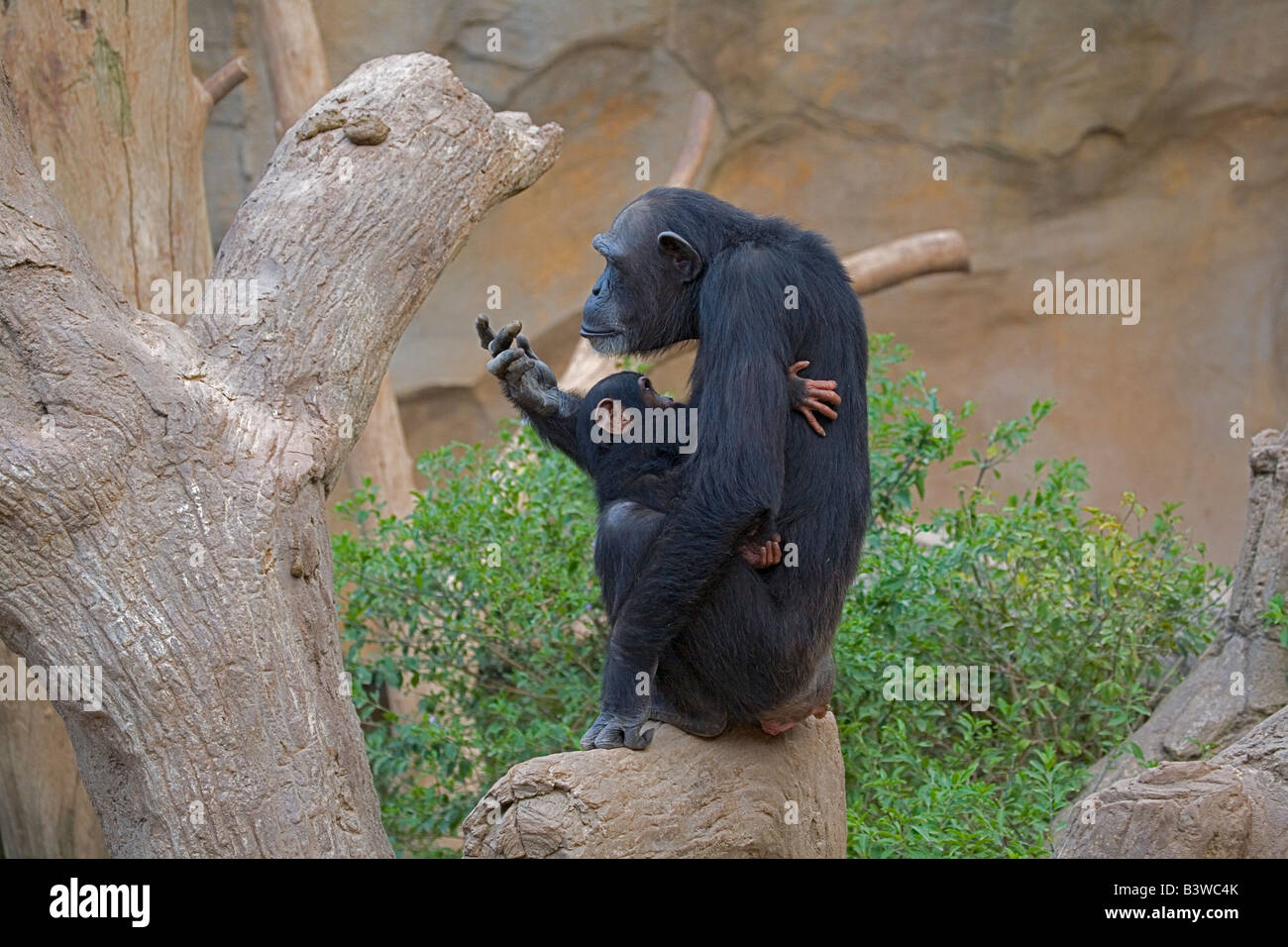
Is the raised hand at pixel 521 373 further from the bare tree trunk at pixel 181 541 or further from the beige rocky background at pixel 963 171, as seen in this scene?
the beige rocky background at pixel 963 171

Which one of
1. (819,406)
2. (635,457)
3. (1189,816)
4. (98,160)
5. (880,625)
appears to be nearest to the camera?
(1189,816)

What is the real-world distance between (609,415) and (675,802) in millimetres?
1163

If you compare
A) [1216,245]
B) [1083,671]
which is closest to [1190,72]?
[1216,245]

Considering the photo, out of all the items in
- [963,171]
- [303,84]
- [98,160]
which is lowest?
[98,160]

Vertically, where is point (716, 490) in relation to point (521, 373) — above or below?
below

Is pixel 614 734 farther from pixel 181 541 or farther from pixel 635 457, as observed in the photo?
pixel 181 541

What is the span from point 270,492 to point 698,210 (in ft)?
5.19

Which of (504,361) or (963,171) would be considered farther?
(963,171)

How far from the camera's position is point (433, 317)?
1154 cm

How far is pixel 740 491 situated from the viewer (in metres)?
3.78

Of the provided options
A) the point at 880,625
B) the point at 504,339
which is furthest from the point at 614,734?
the point at 880,625

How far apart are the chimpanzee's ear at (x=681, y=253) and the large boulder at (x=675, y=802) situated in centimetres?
142
